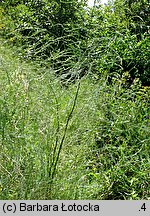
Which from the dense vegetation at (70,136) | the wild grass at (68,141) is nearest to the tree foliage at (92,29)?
the dense vegetation at (70,136)

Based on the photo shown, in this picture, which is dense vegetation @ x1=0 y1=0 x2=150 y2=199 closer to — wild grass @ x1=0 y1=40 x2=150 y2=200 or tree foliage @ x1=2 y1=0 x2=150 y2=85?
wild grass @ x1=0 y1=40 x2=150 y2=200

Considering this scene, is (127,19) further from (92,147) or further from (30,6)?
(92,147)

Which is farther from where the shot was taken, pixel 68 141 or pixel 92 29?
pixel 92 29

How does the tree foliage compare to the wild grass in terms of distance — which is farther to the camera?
the tree foliage

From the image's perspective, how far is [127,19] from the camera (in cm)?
573

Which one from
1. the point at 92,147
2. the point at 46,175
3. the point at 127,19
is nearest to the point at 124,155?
the point at 92,147

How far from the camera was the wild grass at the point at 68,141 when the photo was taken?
2.55 metres

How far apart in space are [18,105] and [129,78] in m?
2.01

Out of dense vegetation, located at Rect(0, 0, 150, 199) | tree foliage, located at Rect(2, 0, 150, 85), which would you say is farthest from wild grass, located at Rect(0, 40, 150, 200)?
tree foliage, located at Rect(2, 0, 150, 85)

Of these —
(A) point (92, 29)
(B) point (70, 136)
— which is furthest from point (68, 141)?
(A) point (92, 29)

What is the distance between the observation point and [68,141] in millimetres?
2912

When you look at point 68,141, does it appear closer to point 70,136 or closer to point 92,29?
point 70,136

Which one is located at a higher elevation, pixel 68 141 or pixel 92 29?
pixel 92 29

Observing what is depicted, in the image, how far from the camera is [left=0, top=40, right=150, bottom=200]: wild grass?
2547 millimetres
